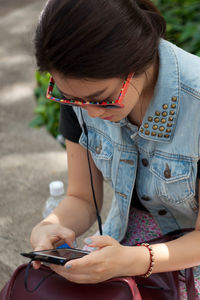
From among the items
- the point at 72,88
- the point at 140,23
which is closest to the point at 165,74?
the point at 140,23

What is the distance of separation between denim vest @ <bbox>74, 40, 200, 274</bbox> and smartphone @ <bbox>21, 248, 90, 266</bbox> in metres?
0.32

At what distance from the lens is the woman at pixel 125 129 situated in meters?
1.20

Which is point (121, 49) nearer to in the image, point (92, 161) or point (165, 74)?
point (165, 74)

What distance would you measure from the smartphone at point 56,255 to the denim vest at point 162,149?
1.05 feet

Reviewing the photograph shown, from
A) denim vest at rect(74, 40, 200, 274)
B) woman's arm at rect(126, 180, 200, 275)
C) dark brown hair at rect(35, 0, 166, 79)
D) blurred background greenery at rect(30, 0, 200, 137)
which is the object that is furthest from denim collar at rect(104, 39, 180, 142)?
blurred background greenery at rect(30, 0, 200, 137)

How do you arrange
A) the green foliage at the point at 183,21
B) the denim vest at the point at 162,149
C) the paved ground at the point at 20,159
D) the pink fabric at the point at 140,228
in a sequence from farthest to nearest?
the green foliage at the point at 183,21 < the paved ground at the point at 20,159 < the pink fabric at the point at 140,228 < the denim vest at the point at 162,149

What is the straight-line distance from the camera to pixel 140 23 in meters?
1.27

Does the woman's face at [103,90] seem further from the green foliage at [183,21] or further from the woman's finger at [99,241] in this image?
the green foliage at [183,21]

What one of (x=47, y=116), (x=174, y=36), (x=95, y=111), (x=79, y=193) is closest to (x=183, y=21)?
(x=174, y=36)

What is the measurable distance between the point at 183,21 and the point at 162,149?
261cm

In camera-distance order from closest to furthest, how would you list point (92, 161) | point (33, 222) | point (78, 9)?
point (78, 9), point (92, 161), point (33, 222)

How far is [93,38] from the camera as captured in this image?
1.17 m

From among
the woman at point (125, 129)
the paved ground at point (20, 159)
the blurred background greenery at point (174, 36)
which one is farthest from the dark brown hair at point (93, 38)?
the blurred background greenery at point (174, 36)

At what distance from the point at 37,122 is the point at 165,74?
211 centimetres
